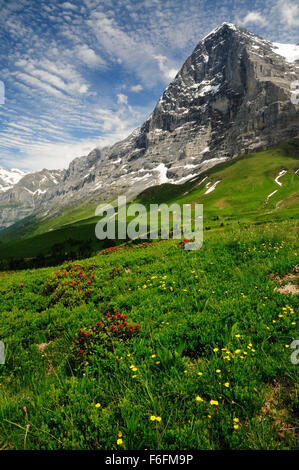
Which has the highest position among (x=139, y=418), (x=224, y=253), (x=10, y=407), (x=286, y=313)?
(x=224, y=253)

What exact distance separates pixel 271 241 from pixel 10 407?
43.1ft

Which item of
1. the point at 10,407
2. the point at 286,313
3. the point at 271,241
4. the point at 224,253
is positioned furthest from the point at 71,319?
the point at 271,241

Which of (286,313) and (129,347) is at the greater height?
(286,313)

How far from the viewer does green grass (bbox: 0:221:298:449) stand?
3.94 meters

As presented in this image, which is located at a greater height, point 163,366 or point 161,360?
point 161,360

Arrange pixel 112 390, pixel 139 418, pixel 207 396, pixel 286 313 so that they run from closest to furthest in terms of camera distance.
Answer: pixel 139 418, pixel 207 396, pixel 112 390, pixel 286 313

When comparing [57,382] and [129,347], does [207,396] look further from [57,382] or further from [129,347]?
[57,382]

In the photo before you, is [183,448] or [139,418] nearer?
[183,448]

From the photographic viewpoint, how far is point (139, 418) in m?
4.07

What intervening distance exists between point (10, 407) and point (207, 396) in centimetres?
418

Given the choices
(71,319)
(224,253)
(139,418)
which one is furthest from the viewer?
(224,253)

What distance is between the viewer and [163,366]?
552 centimetres

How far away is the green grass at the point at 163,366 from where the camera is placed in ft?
12.9
